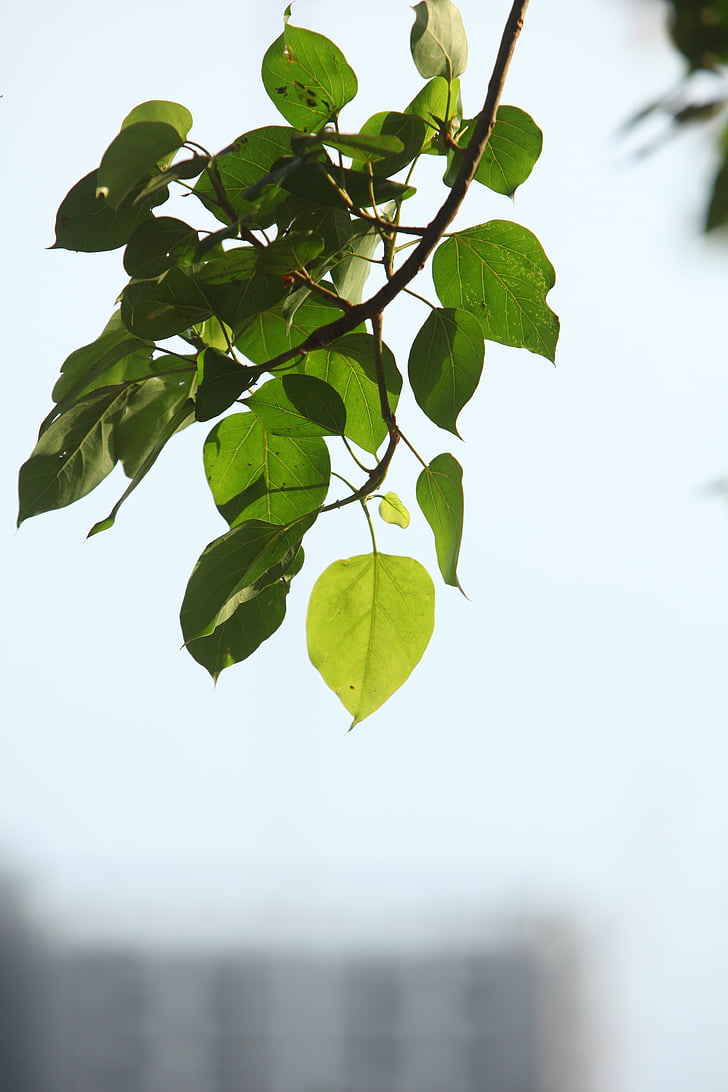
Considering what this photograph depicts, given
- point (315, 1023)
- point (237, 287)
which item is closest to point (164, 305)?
point (237, 287)

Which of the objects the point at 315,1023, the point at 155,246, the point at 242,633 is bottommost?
the point at 315,1023

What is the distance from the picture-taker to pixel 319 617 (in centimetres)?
29

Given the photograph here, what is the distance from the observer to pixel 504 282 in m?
0.28

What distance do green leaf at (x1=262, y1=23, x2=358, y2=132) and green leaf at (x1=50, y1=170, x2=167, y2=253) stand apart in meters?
0.05

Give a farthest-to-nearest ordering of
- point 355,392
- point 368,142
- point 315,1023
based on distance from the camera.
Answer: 1. point 315,1023
2. point 355,392
3. point 368,142

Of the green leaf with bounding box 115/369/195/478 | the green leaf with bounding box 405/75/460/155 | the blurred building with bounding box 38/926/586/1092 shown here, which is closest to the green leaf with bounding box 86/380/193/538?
the green leaf with bounding box 115/369/195/478

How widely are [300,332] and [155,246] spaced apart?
0.05 meters

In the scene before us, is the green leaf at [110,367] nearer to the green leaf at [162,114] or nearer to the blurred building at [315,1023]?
the green leaf at [162,114]

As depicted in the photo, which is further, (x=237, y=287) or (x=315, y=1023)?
(x=315, y=1023)

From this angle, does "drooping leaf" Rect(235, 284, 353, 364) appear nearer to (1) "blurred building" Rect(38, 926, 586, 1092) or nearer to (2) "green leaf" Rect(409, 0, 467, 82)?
(2) "green leaf" Rect(409, 0, 467, 82)

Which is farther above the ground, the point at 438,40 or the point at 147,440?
the point at 438,40

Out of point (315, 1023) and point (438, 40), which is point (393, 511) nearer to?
point (438, 40)

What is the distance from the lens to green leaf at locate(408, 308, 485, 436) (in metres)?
0.26

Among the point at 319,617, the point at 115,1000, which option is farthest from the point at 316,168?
the point at 115,1000
